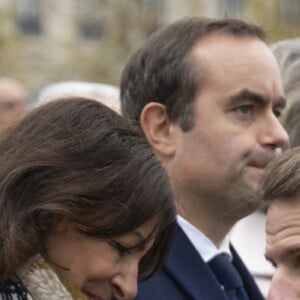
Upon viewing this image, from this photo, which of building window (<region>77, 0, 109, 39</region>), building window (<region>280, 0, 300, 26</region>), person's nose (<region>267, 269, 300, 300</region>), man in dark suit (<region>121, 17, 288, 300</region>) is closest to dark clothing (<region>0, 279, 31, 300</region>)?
person's nose (<region>267, 269, 300, 300</region>)

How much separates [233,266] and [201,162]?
1.20 ft

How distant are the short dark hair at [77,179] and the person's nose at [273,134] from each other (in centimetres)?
89

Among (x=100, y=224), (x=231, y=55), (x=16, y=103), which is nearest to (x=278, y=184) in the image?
(x=100, y=224)

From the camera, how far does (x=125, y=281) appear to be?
3.42 meters

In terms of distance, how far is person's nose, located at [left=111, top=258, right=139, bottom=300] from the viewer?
134 inches

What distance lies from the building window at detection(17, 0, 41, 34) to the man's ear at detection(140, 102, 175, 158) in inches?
1208

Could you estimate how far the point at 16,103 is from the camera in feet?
32.3

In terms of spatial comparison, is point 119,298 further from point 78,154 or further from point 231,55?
point 231,55

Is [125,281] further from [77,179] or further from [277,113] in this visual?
[277,113]

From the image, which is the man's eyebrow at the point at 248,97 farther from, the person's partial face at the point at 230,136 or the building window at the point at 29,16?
the building window at the point at 29,16

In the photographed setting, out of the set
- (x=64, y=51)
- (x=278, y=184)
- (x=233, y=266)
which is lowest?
(x=64, y=51)

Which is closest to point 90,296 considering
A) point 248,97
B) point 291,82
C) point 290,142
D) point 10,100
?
point 248,97

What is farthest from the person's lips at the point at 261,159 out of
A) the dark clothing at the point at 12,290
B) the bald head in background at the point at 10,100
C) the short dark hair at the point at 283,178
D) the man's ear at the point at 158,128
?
the bald head in background at the point at 10,100

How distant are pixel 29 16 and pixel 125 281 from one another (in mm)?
32585
